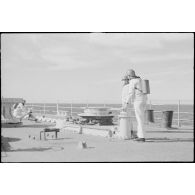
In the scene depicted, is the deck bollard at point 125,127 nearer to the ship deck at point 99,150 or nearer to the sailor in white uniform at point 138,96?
the ship deck at point 99,150

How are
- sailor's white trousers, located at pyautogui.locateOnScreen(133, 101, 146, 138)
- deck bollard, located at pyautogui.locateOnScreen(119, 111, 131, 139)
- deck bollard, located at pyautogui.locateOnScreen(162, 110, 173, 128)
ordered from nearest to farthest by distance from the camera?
sailor's white trousers, located at pyautogui.locateOnScreen(133, 101, 146, 138)
deck bollard, located at pyautogui.locateOnScreen(119, 111, 131, 139)
deck bollard, located at pyautogui.locateOnScreen(162, 110, 173, 128)

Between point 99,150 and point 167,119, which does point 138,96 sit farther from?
point 167,119

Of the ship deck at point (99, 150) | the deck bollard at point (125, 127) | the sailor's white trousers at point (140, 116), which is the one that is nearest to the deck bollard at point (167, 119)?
the ship deck at point (99, 150)

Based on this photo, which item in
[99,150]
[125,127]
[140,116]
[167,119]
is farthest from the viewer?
[167,119]

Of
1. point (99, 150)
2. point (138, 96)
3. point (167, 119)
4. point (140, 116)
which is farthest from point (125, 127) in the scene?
point (167, 119)

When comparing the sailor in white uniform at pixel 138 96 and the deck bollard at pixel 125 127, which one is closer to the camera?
the sailor in white uniform at pixel 138 96

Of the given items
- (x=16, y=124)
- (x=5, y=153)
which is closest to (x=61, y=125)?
(x=16, y=124)

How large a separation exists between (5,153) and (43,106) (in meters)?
15.4

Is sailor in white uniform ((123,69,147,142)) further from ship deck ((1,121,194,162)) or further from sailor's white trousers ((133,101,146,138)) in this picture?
ship deck ((1,121,194,162))

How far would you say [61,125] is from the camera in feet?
49.6

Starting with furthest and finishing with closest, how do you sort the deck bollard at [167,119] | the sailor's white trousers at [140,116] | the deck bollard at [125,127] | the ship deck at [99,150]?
the deck bollard at [167,119]
the deck bollard at [125,127]
the sailor's white trousers at [140,116]
the ship deck at [99,150]

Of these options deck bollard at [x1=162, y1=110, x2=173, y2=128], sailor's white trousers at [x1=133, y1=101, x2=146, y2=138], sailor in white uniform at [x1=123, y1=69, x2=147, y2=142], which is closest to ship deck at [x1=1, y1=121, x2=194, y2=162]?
sailor's white trousers at [x1=133, y1=101, x2=146, y2=138]

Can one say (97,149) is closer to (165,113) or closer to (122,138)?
(122,138)

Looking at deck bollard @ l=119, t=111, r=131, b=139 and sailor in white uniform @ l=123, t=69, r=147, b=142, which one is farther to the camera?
deck bollard @ l=119, t=111, r=131, b=139
